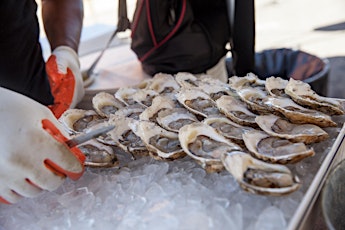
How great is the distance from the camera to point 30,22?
3.87 feet

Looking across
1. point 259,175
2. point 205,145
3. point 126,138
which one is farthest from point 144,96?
point 259,175

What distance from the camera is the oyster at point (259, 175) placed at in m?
0.56

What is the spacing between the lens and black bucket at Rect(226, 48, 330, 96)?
184 centimetres

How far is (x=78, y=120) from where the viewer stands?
0.87 meters

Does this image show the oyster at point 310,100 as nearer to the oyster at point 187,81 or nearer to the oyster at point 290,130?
the oyster at point 290,130

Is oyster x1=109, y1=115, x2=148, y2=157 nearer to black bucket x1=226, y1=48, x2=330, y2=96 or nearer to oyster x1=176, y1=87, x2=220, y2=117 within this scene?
oyster x1=176, y1=87, x2=220, y2=117

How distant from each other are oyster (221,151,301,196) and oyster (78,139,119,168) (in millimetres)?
219

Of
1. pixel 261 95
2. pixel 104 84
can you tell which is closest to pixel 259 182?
pixel 261 95

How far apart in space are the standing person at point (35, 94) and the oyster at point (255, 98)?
12.6 inches

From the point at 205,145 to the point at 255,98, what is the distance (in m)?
0.17

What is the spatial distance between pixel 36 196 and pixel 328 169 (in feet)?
1.60

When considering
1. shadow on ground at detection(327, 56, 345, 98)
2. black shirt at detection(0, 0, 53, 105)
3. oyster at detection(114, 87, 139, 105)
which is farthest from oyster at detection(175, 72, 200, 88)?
shadow on ground at detection(327, 56, 345, 98)

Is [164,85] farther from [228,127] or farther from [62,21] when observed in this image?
[62,21]

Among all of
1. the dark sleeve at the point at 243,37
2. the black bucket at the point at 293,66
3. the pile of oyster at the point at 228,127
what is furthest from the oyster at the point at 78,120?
the black bucket at the point at 293,66
